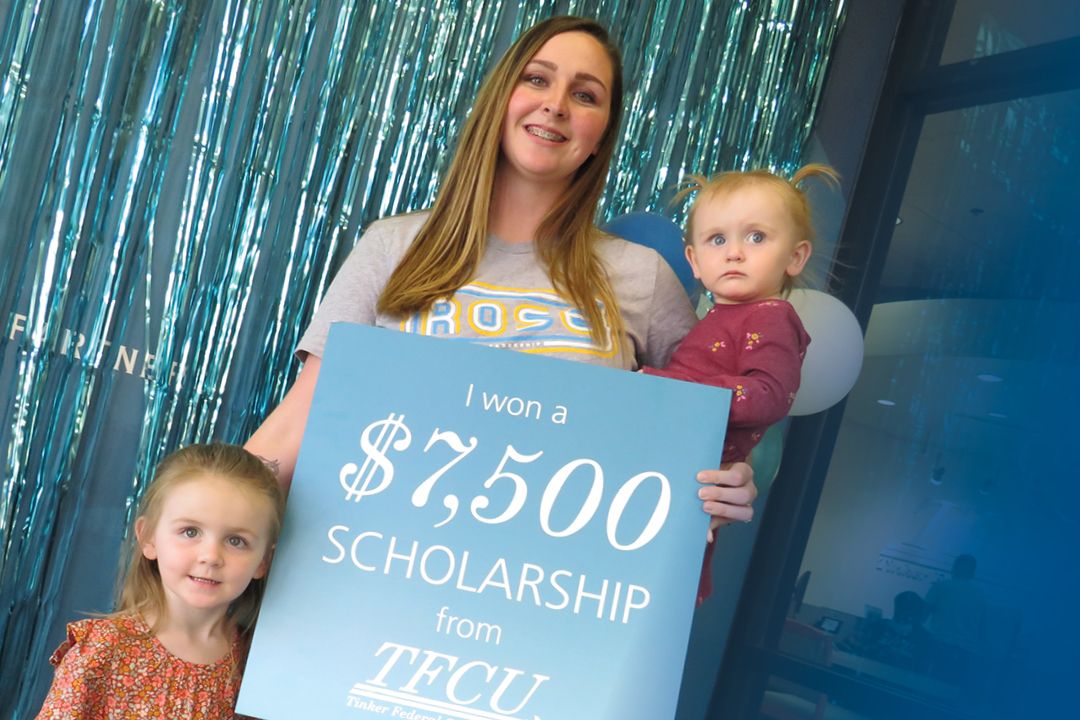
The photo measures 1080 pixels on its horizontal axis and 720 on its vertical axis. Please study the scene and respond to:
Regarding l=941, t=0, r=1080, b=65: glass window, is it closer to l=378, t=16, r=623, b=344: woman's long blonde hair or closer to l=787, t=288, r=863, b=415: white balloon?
l=787, t=288, r=863, b=415: white balloon

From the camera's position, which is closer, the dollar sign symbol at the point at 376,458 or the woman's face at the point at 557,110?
the dollar sign symbol at the point at 376,458

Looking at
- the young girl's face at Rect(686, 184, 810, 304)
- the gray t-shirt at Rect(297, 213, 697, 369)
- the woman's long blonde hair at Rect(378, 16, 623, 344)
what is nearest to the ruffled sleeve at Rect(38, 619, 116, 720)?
the gray t-shirt at Rect(297, 213, 697, 369)

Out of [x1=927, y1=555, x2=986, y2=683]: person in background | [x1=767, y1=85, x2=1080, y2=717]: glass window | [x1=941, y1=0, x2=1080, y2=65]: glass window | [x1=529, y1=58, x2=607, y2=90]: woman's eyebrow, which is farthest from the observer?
[x1=941, y1=0, x2=1080, y2=65]: glass window

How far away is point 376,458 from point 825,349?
4.20 ft

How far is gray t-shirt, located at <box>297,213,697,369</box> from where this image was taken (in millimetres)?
1567

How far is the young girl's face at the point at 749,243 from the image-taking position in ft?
5.21

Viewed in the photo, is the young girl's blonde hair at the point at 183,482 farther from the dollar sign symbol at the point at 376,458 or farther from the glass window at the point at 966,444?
the glass window at the point at 966,444

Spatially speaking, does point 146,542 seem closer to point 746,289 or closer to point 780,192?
point 746,289

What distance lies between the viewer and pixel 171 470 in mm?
1392

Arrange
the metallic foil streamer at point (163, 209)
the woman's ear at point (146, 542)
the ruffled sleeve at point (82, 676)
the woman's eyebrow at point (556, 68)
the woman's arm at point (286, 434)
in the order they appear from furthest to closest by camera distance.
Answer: the metallic foil streamer at point (163, 209) → the woman's eyebrow at point (556, 68) → the woman's arm at point (286, 434) → the woman's ear at point (146, 542) → the ruffled sleeve at point (82, 676)

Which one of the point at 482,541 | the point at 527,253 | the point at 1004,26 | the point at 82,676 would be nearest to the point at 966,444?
the point at 1004,26

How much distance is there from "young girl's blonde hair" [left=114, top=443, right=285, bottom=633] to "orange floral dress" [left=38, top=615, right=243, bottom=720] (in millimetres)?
34

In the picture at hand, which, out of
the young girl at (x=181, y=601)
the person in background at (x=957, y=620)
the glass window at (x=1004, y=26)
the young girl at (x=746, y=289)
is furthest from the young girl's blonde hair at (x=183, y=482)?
the glass window at (x=1004, y=26)

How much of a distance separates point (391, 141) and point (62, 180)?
726mm
